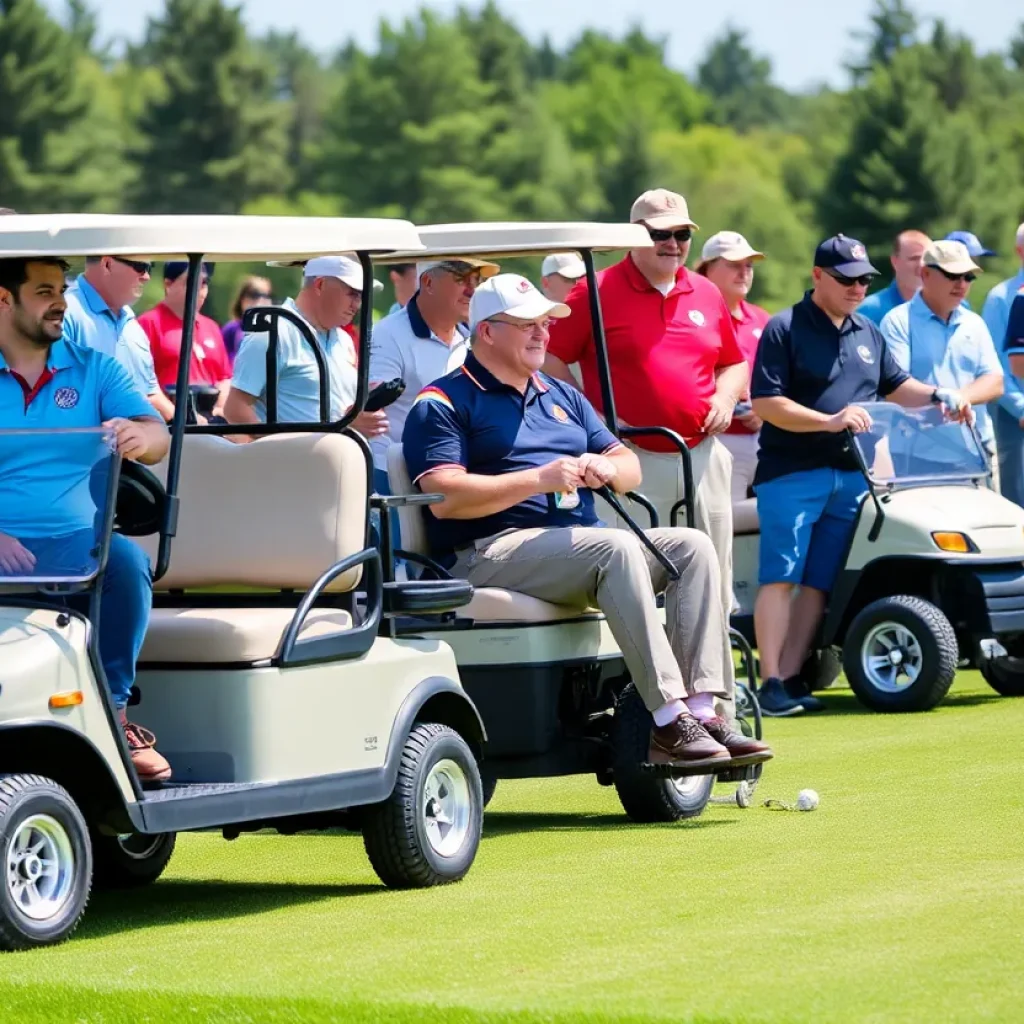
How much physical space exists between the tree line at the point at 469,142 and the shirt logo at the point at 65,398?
57.6 metres

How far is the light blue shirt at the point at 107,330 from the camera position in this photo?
867cm

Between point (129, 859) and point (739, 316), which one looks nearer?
point (129, 859)

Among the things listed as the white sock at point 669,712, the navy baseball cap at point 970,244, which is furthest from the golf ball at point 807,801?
the navy baseball cap at point 970,244

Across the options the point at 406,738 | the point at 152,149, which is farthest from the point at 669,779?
the point at 152,149

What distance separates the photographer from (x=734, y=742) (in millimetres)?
6941

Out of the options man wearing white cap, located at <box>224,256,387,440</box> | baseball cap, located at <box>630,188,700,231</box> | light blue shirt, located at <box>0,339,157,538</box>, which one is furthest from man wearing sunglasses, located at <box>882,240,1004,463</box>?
light blue shirt, located at <box>0,339,157,538</box>

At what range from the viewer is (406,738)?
19.9 ft

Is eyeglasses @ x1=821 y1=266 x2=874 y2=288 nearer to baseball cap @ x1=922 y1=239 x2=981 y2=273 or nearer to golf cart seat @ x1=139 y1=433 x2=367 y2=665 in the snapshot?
baseball cap @ x1=922 y1=239 x2=981 y2=273

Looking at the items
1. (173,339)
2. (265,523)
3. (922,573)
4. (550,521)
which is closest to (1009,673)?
(922,573)

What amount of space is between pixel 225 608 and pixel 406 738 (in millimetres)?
586

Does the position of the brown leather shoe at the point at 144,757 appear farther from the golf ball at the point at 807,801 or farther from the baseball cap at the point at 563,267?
the baseball cap at the point at 563,267

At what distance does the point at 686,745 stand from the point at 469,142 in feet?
294

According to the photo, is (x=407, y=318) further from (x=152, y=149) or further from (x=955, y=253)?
(x=152, y=149)

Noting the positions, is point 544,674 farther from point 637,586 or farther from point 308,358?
point 308,358
